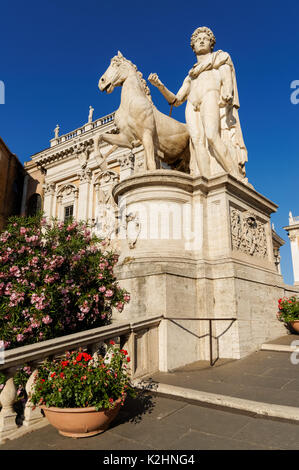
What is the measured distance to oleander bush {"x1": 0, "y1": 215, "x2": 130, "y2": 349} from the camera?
558 cm

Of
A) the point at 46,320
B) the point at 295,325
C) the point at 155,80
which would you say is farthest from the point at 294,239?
the point at 46,320

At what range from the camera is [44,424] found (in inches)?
132

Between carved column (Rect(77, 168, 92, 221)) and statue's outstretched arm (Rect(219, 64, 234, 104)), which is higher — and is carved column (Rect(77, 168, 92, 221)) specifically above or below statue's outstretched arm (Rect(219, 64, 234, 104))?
above

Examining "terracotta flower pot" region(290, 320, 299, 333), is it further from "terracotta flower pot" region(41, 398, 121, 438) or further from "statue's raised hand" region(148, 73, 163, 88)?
"statue's raised hand" region(148, 73, 163, 88)

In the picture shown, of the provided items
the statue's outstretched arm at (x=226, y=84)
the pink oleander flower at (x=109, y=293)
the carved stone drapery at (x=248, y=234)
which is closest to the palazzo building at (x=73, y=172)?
the statue's outstretched arm at (x=226, y=84)

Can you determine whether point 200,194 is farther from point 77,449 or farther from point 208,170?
point 77,449

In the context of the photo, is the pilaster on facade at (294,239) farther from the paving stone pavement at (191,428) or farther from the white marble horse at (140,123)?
the paving stone pavement at (191,428)

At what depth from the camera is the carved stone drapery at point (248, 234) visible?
24.6ft

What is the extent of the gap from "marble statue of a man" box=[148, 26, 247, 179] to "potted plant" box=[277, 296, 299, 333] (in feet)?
11.2

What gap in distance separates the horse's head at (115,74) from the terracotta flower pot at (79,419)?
7.94 m

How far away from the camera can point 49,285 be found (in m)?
5.88

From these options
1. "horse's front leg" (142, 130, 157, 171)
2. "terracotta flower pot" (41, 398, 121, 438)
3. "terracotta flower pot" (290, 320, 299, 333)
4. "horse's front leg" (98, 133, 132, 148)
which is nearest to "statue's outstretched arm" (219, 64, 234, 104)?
"horse's front leg" (142, 130, 157, 171)

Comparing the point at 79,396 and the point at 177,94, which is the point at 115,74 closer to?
the point at 177,94
